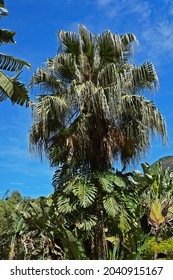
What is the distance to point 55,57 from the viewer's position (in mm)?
12398

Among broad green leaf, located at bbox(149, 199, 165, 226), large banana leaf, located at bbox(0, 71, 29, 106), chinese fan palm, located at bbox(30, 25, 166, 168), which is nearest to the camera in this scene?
large banana leaf, located at bbox(0, 71, 29, 106)

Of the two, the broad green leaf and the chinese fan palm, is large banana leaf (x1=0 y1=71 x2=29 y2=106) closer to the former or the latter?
the chinese fan palm

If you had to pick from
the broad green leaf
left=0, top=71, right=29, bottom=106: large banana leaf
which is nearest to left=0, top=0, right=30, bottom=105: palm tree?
left=0, top=71, right=29, bottom=106: large banana leaf

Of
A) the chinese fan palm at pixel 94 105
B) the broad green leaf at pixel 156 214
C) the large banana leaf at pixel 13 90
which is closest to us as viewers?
the large banana leaf at pixel 13 90

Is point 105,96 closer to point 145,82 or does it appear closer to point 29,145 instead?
point 145,82

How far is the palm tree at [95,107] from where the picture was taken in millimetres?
11484

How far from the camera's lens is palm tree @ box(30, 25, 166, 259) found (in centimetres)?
1148

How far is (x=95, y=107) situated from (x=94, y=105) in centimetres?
7

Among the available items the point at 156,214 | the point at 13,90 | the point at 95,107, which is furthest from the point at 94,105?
the point at 156,214

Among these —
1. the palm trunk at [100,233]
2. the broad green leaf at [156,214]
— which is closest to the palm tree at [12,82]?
the palm trunk at [100,233]

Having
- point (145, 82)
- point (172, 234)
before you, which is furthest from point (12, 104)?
point (172, 234)

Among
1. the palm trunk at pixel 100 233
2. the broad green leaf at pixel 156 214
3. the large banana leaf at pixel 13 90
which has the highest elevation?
the large banana leaf at pixel 13 90

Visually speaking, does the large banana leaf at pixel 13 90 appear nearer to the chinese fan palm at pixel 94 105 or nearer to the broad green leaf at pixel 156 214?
the chinese fan palm at pixel 94 105

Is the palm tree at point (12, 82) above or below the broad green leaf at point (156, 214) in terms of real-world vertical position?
above
